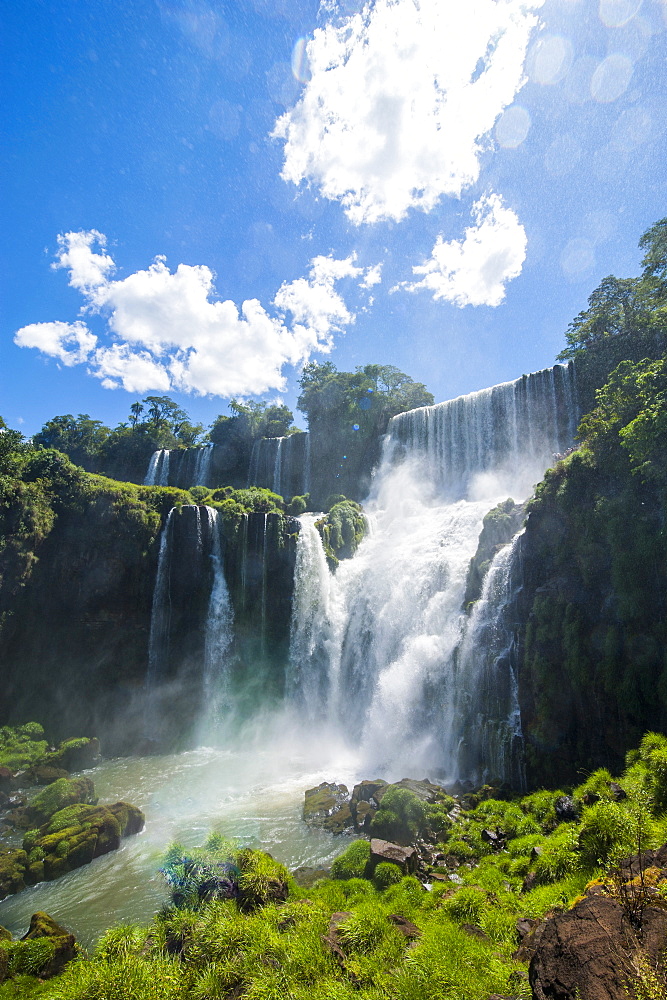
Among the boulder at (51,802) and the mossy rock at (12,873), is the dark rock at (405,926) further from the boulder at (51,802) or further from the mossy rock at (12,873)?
the boulder at (51,802)

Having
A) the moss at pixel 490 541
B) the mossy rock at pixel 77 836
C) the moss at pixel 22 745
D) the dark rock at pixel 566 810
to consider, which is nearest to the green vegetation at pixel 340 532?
the moss at pixel 490 541

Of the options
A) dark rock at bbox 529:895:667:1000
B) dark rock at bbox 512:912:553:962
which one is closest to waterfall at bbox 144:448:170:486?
dark rock at bbox 512:912:553:962

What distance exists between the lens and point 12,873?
39.1 ft

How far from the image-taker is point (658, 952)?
346 centimetres

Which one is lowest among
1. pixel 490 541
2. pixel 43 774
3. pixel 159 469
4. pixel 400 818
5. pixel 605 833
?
pixel 43 774

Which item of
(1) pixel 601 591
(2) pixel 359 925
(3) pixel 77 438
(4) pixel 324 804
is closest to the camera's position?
(2) pixel 359 925

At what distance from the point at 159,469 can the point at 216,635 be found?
27.7 meters

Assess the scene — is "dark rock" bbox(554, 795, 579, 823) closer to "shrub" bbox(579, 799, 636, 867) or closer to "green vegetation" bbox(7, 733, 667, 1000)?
"green vegetation" bbox(7, 733, 667, 1000)

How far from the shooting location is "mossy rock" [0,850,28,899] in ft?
38.3

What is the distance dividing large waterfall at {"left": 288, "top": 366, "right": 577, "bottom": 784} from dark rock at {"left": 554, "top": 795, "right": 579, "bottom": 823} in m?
5.07

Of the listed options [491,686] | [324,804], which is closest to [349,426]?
[491,686]

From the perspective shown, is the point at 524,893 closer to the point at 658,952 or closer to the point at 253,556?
the point at 658,952

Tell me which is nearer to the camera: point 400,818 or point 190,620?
point 400,818

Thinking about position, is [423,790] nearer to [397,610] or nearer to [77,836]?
[397,610]
